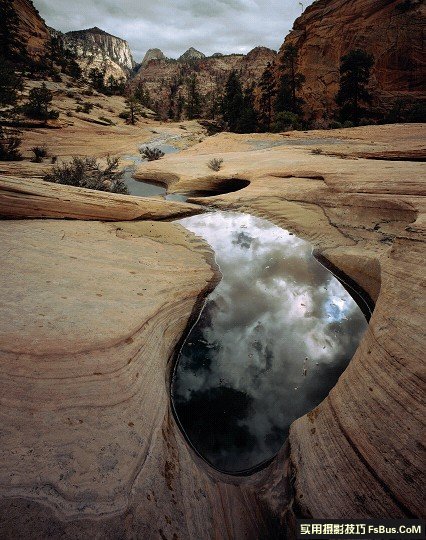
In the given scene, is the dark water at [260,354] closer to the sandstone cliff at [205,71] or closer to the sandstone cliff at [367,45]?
the sandstone cliff at [367,45]

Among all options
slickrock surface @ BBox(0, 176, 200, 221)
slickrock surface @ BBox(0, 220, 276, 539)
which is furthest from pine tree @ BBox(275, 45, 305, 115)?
slickrock surface @ BBox(0, 220, 276, 539)

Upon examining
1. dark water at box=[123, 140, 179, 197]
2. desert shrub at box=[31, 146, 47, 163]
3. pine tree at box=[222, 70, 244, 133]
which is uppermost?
pine tree at box=[222, 70, 244, 133]

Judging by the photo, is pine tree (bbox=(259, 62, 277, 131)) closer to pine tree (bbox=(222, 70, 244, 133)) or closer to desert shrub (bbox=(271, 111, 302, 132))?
pine tree (bbox=(222, 70, 244, 133))

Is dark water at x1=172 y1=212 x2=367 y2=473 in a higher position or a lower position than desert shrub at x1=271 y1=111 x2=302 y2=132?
lower

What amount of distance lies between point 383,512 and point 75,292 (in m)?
3.18

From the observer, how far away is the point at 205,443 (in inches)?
104

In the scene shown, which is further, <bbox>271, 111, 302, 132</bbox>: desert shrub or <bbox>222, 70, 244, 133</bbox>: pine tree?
<bbox>222, 70, 244, 133</bbox>: pine tree

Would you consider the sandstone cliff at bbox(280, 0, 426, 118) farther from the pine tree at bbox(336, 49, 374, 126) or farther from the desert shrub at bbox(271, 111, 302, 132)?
the desert shrub at bbox(271, 111, 302, 132)

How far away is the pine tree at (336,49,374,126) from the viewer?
86.4 feet

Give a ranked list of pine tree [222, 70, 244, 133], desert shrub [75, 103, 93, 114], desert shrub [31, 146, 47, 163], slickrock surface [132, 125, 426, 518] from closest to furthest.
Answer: slickrock surface [132, 125, 426, 518], desert shrub [31, 146, 47, 163], desert shrub [75, 103, 93, 114], pine tree [222, 70, 244, 133]

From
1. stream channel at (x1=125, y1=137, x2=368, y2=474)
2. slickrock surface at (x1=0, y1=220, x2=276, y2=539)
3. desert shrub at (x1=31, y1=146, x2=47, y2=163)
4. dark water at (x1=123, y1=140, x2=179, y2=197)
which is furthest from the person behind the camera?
desert shrub at (x1=31, y1=146, x2=47, y2=163)

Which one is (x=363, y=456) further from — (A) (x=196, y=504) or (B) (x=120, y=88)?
(B) (x=120, y=88)

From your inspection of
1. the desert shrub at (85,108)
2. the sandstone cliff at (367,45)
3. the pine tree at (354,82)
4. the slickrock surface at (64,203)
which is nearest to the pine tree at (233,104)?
the sandstone cliff at (367,45)

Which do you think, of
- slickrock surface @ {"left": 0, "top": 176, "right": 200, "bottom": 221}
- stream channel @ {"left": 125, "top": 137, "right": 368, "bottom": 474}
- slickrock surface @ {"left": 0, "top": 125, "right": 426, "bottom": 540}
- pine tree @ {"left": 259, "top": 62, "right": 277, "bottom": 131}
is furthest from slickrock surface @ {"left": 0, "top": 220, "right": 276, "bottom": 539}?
pine tree @ {"left": 259, "top": 62, "right": 277, "bottom": 131}
